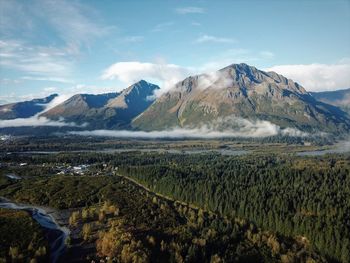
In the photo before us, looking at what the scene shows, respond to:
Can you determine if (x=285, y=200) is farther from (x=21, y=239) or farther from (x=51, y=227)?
(x=21, y=239)

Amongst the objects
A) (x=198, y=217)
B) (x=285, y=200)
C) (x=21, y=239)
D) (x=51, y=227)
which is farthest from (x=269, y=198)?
(x=21, y=239)

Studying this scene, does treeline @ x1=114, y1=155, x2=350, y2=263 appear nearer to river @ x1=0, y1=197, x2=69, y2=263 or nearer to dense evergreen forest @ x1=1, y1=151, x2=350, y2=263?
dense evergreen forest @ x1=1, y1=151, x2=350, y2=263

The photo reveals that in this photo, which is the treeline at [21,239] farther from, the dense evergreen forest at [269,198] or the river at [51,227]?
the dense evergreen forest at [269,198]

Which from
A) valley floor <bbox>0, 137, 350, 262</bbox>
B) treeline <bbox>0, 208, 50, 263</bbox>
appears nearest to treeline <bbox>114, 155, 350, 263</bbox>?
valley floor <bbox>0, 137, 350, 262</bbox>

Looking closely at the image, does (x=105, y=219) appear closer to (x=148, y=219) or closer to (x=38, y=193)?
(x=148, y=219)

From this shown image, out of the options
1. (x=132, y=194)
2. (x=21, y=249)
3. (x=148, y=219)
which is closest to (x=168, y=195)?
(x=132, y=194)

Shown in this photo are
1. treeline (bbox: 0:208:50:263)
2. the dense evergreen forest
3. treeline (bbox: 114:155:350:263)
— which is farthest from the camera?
the dense evergreen forest

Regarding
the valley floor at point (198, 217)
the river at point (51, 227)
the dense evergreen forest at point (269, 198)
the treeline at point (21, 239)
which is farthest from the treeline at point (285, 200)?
the treeline at point (21, 239)

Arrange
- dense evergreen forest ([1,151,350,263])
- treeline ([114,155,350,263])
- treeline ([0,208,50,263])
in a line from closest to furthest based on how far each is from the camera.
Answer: treeline ([0,208,50,263]) < treeline ([114,155,350,263]) < dense evergreen forest ([1,151,350,263])
